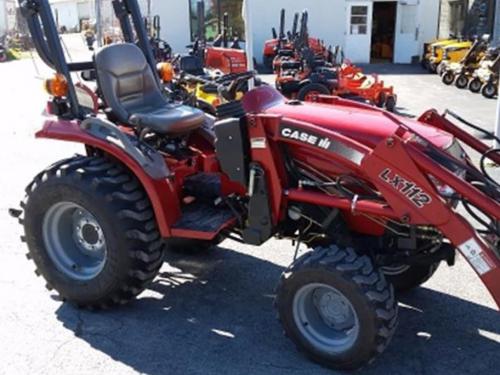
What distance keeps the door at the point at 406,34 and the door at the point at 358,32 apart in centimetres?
116

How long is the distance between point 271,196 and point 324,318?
727 mm

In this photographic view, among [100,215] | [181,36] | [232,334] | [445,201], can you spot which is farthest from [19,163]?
[181,36]

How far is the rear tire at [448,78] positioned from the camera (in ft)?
51.3

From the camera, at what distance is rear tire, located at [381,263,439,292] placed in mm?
3824

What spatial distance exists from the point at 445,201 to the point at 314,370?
43.9 inches

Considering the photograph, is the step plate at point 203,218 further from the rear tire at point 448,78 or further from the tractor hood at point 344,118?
the rear tire at point 448,78

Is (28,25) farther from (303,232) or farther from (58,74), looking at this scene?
(303,232)

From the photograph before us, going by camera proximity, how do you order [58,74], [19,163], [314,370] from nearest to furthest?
[314,370], [58,74], [19,163]

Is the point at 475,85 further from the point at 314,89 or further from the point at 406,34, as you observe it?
the point at 406,34

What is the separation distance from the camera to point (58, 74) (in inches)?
153

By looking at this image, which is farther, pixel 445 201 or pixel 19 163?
pixel 19 163

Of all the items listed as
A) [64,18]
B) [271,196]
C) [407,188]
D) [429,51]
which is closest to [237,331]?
[271,196]

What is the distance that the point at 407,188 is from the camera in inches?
115

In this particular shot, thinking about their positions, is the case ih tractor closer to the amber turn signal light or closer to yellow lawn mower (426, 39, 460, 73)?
the amber turn signal light
